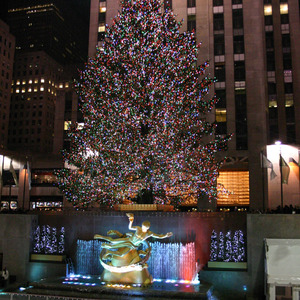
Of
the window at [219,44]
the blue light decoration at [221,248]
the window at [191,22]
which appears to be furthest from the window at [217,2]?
the blue light decoration at [221,248]

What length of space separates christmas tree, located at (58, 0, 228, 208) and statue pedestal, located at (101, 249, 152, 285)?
8762 mm

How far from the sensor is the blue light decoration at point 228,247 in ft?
64.8

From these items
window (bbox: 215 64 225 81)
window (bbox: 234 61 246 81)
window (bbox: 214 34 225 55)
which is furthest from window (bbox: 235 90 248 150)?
window (bbox: 214 34 225 55)

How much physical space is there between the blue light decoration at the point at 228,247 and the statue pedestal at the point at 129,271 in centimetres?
384

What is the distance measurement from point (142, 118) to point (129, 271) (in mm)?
11726

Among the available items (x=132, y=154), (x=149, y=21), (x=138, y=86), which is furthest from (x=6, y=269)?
(x=149, y=21)

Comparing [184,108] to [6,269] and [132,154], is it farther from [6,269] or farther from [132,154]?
[6,269]

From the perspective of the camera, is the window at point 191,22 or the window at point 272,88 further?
the window at point 272,88

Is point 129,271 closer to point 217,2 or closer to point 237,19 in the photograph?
point 237,19

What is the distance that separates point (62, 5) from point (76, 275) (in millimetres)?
196366

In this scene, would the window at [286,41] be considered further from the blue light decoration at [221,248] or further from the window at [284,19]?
the blue light decoration at [221,248]

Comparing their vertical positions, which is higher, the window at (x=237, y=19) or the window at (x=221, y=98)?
the window at (x=237, y=19)

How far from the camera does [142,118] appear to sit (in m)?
27.1

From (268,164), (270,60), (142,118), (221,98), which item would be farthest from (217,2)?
(268,164)
